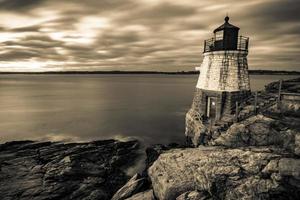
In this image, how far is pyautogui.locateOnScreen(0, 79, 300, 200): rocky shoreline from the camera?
32.6ft

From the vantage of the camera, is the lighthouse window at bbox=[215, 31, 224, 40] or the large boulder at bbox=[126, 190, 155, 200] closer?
the large boulder at bbox=[126, 190, 155, 200]

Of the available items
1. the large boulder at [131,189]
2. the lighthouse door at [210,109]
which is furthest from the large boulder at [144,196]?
the lighthouse door at [210,109]

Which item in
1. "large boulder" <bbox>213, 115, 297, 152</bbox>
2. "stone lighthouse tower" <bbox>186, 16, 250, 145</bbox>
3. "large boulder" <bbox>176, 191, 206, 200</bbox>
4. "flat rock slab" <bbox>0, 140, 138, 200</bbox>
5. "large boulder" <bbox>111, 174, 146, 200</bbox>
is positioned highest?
"stone lighthouse tower" <bbox>186, 16, 250, 145</bbox>

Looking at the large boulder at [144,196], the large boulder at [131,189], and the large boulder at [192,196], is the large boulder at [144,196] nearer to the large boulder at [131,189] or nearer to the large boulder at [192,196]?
the large boulder at [131,189]

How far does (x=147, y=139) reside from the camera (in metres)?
26.0

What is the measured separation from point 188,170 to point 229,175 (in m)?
2.18

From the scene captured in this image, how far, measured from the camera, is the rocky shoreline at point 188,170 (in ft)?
32.6

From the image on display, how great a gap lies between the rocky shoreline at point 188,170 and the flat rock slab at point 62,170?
0.05 meters

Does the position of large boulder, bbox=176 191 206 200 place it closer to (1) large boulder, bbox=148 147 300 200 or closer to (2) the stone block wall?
(1) large boulder, bbox=148 147 300 200

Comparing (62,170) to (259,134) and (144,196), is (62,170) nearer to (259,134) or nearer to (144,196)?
(144,196)

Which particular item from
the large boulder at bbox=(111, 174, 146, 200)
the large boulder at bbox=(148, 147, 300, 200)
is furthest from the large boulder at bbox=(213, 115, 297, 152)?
the large boulder at bbox=(111, 174, 146, 200)

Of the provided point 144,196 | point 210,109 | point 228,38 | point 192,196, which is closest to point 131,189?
point 144,196

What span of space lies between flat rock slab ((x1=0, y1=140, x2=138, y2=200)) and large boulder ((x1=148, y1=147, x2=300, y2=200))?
4355 mm

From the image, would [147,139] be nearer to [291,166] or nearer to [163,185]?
[163,185]
